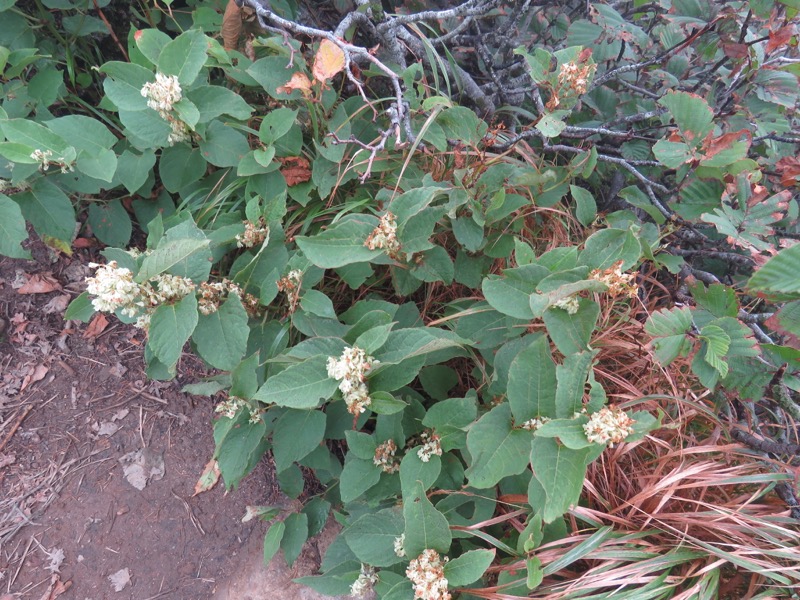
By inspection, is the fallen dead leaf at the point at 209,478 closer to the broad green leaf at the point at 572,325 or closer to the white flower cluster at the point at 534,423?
the white flower cluster at the point at 534,423

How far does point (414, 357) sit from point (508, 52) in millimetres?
1523

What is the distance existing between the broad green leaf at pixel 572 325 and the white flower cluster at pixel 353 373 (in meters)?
0.43

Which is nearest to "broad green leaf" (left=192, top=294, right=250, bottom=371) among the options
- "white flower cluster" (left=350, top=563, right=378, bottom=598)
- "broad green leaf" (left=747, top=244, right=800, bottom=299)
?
"white flower cluster" (left=350, top=563, right=378, bottom=598)

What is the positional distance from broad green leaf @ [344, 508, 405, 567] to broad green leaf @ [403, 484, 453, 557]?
154 mm

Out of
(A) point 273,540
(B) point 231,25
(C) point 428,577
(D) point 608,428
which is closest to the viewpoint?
(D) point 608,428

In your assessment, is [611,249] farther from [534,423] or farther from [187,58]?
[187,58]

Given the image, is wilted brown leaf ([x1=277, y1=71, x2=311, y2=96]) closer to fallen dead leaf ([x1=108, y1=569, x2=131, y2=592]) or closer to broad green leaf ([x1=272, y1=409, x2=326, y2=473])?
broad green leaf ([x1=272, y1=409, x2=326, y2=473])

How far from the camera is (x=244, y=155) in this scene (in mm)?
1678

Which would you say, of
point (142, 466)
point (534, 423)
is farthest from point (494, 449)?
point (142, 466)

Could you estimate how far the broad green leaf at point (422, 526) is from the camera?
1196mm

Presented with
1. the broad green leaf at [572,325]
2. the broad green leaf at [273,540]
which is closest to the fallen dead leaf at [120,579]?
the broad green leaf at [273,540]

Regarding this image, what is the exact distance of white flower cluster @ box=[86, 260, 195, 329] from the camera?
48.2 inches

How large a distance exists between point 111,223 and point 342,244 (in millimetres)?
1048

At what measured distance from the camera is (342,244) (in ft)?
4.48
